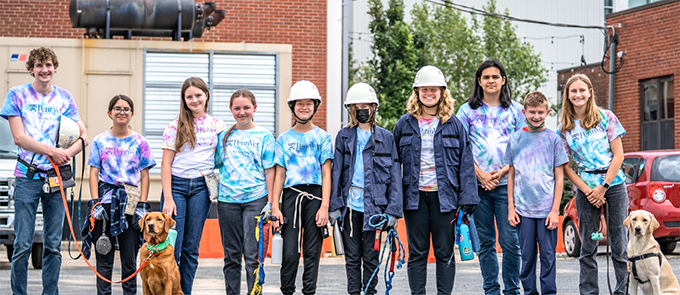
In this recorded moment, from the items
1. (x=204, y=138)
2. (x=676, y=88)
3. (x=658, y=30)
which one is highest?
(x=658, y=30)

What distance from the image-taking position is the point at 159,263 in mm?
6195

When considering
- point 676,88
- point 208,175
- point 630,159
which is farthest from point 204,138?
point 676,88

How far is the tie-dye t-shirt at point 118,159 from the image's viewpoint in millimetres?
6699

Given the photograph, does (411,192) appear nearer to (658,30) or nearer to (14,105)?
→ (14,105)

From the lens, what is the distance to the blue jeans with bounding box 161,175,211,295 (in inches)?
261

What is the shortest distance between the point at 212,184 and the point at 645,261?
3.79m

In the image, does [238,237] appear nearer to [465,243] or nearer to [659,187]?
[465,243]

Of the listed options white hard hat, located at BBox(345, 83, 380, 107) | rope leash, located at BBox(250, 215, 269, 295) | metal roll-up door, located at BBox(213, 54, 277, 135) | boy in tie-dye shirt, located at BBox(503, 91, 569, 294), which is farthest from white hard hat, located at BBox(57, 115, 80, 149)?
metal roll-up door, located at BBox(213, 54, 277, 135)

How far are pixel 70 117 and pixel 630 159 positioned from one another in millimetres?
9299

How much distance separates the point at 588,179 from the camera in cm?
681

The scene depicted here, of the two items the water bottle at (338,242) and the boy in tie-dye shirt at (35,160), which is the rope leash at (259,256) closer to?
the water bottle at (338,242)

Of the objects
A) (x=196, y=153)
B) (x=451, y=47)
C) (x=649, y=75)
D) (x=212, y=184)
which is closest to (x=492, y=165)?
(x=212, y=184)

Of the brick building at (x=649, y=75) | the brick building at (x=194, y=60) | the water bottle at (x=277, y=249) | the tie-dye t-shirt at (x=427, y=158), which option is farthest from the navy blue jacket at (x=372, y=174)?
the brick building at (x=649, y=75)

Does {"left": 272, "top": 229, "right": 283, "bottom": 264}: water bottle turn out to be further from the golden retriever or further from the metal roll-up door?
the metal roll-up door
